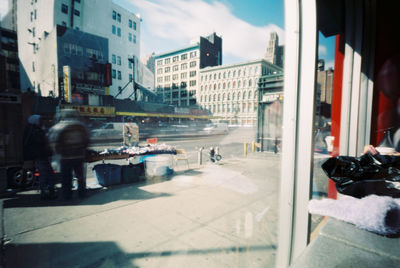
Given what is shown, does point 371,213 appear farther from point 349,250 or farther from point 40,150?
point 40,150

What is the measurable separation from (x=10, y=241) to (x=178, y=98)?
2.38 meters

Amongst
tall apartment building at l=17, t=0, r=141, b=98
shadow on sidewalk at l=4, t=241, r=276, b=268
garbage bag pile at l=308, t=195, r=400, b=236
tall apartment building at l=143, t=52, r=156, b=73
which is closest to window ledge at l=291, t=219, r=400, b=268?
garbage bag pile at l=308, t=195, r=400, b=236

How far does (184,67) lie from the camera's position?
2.82 meters

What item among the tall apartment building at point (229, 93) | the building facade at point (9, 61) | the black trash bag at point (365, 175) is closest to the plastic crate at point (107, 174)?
the tall apartment building at point (229, 93)

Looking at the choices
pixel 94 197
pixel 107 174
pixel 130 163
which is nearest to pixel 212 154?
pixel 130 163

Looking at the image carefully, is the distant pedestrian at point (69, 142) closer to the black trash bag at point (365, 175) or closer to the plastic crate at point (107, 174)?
the plastic crate at point (107, 174)

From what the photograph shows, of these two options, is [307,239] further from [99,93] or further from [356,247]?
[99,93]

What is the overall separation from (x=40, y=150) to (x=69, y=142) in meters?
0.32

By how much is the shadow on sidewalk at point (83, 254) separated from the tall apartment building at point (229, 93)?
5.69 ft

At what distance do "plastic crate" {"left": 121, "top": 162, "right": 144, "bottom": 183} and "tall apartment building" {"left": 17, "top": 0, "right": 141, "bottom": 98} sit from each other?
2.44 metres

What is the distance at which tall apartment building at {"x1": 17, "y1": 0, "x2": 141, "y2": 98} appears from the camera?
1102 mm

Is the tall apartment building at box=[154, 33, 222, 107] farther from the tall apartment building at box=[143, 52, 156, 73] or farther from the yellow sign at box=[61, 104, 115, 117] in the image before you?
the yellow sign at box=[61, 104, 115, 117]

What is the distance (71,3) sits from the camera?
1164mm

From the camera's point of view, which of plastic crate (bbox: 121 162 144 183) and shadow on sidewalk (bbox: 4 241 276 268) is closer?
shadow on sidewalk (bbox: 4 241 276 268)
